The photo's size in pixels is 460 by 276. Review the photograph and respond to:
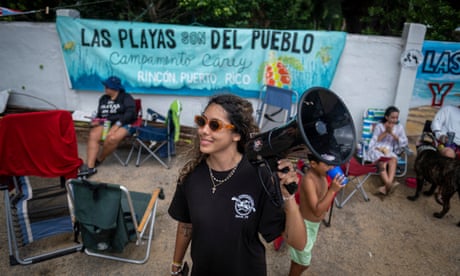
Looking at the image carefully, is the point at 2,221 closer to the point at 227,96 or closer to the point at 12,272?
the point at 12,272

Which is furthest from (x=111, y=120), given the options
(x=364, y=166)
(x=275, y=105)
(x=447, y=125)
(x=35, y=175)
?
(x=447, y=125)

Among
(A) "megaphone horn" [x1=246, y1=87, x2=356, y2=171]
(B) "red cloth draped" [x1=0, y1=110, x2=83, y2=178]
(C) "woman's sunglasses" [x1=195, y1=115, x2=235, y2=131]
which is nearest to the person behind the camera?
(A) "megaphone horn" [x1=246, y1=87, x2=356, y2=171]

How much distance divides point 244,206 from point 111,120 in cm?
404

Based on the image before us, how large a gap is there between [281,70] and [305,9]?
5562mm

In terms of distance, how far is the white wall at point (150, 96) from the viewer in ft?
17.0

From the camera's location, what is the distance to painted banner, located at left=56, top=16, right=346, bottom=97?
5250 mm

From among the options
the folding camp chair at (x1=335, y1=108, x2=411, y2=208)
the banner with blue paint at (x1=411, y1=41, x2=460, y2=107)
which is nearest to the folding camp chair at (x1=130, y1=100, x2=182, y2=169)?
the folding camp chair at (x1=335, y1=108, x2=411, y2=208)

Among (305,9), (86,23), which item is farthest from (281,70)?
(305,9)

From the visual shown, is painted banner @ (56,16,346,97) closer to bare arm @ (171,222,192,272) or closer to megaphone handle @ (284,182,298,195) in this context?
bare arm @ (171,222,192,272)

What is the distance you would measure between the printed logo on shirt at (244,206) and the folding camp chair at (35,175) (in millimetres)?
2324

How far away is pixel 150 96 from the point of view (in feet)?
19.4

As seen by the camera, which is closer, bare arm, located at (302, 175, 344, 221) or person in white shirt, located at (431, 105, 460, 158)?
bare arm, located at (302, 175, 344, 221)


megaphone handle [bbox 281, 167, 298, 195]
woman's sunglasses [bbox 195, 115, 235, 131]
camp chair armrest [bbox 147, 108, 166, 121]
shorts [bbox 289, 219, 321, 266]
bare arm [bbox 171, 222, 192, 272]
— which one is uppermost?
woman's sunglasses [bbox 195, 115, 235, 131]

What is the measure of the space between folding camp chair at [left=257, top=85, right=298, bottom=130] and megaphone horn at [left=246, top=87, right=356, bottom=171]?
3.78m
